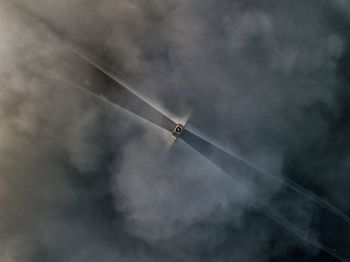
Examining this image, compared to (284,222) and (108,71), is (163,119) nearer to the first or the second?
(108,71)

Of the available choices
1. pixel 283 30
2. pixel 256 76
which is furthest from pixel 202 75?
pixel 283 30

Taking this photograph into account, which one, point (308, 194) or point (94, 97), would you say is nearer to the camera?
point (94, 97)

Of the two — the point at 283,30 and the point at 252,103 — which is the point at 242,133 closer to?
the point at 252,103

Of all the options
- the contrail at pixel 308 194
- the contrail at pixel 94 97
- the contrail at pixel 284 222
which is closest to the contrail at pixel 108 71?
the contrail at pixel 94 97

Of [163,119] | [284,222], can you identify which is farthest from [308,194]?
[163,119]

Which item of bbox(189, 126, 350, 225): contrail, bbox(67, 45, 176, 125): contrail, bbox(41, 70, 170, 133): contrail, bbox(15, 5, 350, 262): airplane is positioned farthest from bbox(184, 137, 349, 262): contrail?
bbox(41, 70, 170, 133): contrail

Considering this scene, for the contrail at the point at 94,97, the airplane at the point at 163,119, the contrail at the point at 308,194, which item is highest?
the contrail at the point at 308,194

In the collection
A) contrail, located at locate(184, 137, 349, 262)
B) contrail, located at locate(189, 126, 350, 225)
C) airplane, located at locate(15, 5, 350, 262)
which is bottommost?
contrail, located at locate(184, 137, 349, 262)

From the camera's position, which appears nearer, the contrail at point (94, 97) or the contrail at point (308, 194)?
the contrail at point (94, 97)

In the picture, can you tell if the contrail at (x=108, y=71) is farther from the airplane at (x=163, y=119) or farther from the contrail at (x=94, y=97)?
the contrail at (x=94, y=97)

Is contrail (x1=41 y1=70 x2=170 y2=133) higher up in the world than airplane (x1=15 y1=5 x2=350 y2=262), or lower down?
lower down

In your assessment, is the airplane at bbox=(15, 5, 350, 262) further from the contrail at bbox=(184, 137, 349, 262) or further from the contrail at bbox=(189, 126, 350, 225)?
the contrail at bbox=(184, 137, 349, 262)

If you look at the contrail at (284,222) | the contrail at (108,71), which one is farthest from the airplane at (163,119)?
the contrail at (284,222)

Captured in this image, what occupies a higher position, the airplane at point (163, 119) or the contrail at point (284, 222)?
the airplane at point (163, 119)
